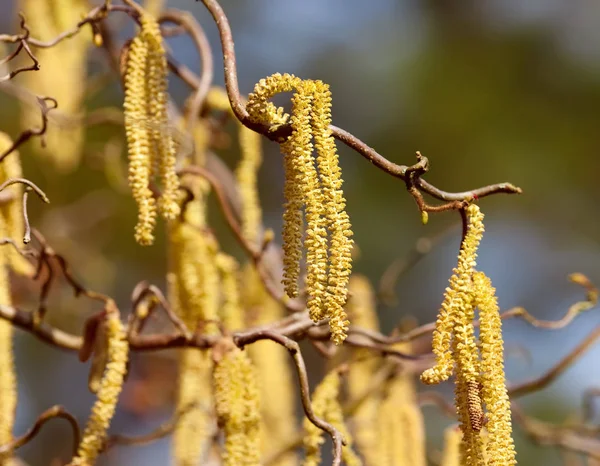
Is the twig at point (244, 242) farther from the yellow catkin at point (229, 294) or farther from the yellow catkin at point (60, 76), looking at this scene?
the yellow catkin at point (60, 76)

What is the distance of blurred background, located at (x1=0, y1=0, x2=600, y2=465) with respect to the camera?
123 inches

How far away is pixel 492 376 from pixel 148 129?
0.36 metres

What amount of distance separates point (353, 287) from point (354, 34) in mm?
2975

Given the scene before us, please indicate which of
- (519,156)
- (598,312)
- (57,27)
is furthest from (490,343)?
(519,156)

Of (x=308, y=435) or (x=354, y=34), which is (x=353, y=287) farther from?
(x=354, y=34)

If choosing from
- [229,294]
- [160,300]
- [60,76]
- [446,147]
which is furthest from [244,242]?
[446,147]

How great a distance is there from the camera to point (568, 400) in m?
3.13

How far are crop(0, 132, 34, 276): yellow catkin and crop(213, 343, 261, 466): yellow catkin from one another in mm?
258

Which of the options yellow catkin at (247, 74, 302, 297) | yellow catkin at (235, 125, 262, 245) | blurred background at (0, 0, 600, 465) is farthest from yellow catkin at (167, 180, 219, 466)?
blurred background at (0, 0, 600, 465)

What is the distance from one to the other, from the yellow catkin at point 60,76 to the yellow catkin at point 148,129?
0.54 meters

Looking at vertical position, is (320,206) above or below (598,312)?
below

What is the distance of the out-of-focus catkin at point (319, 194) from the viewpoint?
0.53 meters

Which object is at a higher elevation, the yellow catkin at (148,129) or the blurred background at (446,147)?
the blurred background at (446,147)

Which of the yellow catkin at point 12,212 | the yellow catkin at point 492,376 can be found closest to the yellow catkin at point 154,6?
the yellow catkin at point 12,212
